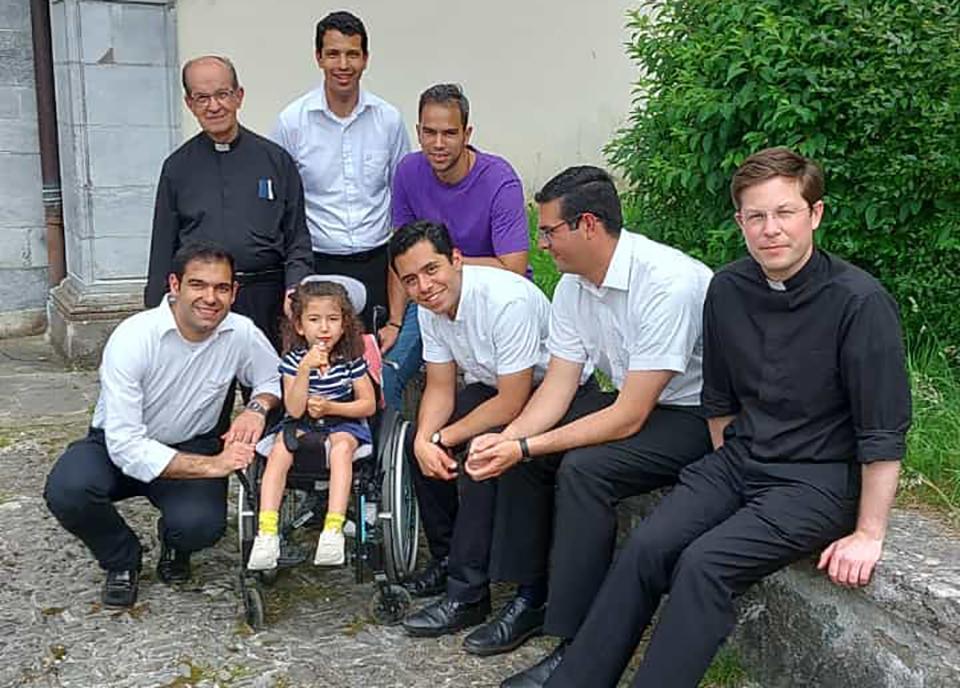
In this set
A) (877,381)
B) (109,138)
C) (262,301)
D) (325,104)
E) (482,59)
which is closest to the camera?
(877,381)

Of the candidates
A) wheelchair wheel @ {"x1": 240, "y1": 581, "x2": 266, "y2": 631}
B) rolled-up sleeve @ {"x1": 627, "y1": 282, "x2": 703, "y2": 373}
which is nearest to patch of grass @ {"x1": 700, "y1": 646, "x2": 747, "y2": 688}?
rolled-up sleeve @ {"x1": 627, "y1": 282, "x2": 703, "y2": 373}

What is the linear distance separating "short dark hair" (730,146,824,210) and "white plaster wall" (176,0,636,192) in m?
4.43

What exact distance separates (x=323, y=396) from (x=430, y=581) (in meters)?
0.75

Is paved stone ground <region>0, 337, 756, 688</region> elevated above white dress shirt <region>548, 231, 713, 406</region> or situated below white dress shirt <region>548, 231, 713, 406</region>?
below

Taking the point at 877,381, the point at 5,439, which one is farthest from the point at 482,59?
the point at 877,381

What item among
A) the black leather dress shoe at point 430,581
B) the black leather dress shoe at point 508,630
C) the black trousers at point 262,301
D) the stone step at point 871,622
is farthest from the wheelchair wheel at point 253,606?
the stone step at point 871,622

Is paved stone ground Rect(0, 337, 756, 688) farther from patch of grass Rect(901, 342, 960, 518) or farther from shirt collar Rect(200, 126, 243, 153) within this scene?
shirt collar Rect(200, 126, 243, 153)

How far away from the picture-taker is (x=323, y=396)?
377 cm

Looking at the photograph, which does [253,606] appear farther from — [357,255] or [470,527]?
[357,255]

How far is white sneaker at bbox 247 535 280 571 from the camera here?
352cm

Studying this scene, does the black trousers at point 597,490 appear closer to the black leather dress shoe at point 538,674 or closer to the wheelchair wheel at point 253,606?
the black leather dress shoe at point 538,674

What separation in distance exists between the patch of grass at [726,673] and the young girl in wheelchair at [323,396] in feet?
3.74

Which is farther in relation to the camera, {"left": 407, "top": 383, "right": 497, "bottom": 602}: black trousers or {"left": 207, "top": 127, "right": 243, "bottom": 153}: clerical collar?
{"left": 207, "top": 127, "right": 243, "bottom": 153}: clerical collar

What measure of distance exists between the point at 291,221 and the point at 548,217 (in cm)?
138
